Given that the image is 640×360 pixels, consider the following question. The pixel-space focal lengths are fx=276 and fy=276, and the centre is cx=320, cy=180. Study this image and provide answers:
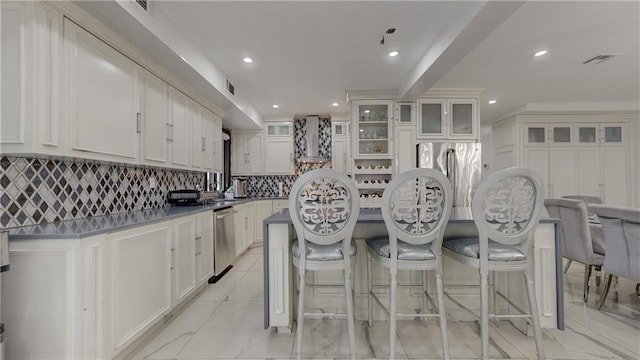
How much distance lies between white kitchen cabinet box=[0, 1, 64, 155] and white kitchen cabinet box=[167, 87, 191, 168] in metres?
1.23

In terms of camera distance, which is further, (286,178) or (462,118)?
(286,178)

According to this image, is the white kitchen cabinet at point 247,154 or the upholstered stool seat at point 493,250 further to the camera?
the white kitchen cabinet at point 247,154

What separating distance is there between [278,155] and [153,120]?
10.6ft

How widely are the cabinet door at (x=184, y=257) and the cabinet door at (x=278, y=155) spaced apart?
10.1 feet

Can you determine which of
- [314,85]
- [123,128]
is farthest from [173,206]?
[314,85]

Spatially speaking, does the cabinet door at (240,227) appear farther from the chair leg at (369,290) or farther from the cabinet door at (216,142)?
the chair leg at (369,290)

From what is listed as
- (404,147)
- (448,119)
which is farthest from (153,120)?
(448,119)

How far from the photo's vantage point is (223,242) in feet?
11.2

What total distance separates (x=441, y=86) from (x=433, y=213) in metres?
3.06

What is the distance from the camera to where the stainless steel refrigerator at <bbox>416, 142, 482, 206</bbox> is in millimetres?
4168

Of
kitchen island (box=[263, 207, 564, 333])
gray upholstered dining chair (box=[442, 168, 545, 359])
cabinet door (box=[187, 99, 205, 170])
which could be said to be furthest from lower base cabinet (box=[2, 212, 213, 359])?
gray upholstered dining chair (box=[442, 168, 545, 359])

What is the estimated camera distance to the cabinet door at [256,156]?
5.68m

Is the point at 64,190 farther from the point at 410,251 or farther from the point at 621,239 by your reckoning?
the point at 621,239

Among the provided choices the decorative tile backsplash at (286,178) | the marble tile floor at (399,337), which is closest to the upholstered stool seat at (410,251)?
the marble tile floor at (399,337)
